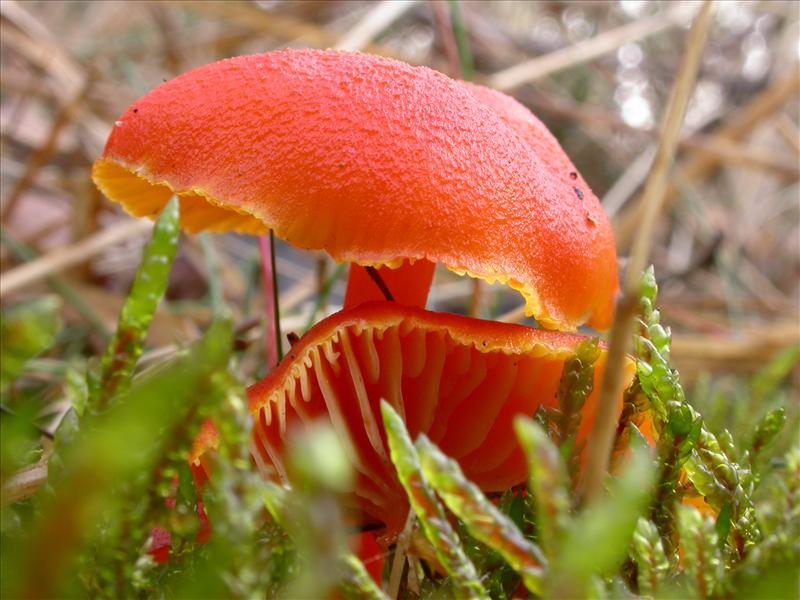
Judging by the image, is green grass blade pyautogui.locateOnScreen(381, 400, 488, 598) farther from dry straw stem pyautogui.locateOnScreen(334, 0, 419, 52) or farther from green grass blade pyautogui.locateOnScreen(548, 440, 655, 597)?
dry straw stem pyautogui.locateOnScreen(334, 0, 419, 52)

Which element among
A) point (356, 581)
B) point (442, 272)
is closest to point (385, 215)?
point (356, 581)

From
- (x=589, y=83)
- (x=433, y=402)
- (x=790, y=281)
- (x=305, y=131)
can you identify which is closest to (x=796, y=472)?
(x=433, y=402)

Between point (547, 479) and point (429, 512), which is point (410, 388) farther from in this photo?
point (547, 479)

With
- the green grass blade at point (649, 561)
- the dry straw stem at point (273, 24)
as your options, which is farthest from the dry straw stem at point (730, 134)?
the green grass blade at point (649, 561)

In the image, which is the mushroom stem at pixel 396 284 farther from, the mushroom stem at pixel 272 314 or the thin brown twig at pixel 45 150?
the thin brown twig at pixel 45 150

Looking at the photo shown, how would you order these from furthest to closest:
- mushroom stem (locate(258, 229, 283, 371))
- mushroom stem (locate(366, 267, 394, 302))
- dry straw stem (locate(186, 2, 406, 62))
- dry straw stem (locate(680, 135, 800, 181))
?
dry straw stem (locate(680, 135, 800, 181))
dry straw stem (locate(186, 2, 406, 62))
mushroom stem (locate(258, 229, 283, 371))
mushroom stem (locate(366, 267, 394, 302))

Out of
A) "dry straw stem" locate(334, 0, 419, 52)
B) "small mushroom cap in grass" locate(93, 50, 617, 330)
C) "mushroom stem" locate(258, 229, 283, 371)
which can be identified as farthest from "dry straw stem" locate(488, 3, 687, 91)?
"small mushroom cap in grass" locate(93, 50, 617, 330)
